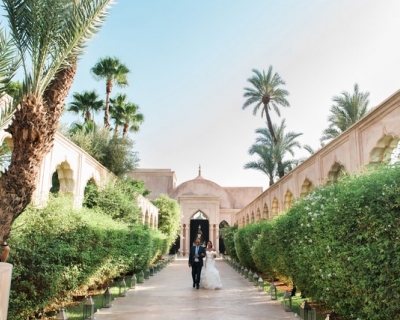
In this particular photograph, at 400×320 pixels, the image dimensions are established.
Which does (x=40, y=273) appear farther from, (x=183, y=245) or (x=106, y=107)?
(x=183, y=245)

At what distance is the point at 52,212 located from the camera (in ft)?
24.3

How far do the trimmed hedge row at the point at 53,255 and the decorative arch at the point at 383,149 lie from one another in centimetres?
660

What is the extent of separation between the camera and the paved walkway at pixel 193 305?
7.37 metres

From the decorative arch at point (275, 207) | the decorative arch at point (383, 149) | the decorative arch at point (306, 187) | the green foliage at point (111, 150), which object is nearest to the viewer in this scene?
the decorative arch at point (383, 149)

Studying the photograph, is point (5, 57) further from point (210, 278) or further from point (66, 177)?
point (210, 278)

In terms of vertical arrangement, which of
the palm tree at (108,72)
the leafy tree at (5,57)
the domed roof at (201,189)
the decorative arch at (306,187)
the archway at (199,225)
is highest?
the palm tree at (108,72)

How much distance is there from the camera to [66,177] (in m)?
12.2

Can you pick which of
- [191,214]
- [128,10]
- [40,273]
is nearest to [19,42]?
[128,10]

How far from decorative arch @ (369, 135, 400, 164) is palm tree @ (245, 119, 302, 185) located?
16.4 meters

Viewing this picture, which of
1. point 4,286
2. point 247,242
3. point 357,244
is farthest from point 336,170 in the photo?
point 4,286

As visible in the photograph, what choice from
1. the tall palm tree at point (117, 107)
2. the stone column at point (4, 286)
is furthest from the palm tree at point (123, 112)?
the stone column at point (4, 286)

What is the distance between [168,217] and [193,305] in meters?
21.9

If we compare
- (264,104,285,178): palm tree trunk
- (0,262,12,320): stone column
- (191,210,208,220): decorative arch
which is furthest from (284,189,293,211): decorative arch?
(191,210,208,220): decorative arch

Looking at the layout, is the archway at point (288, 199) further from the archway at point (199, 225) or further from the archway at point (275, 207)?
the archway at point (199, 225)
